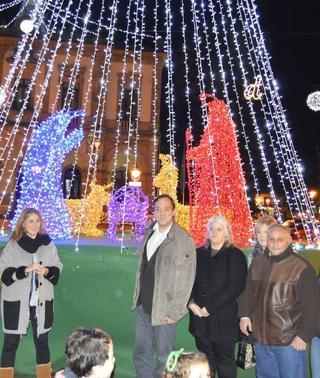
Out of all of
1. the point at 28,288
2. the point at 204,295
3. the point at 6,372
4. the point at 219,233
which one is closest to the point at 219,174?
the point at 219,233

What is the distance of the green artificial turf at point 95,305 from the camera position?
527 cm

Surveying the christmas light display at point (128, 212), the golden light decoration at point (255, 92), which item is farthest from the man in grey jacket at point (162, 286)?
the christmas light display at point (128, 212)

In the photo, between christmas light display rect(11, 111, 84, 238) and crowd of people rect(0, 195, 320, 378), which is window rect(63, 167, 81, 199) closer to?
christmas light display rect(11, 111, 84, 238)

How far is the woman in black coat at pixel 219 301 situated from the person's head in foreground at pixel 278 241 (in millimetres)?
312

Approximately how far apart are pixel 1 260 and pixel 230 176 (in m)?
4.39

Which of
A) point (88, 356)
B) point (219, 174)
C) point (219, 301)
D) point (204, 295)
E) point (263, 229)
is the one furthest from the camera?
point (219, 174)

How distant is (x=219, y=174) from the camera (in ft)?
25.6

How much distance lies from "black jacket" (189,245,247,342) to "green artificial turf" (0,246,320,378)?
3.73 feet

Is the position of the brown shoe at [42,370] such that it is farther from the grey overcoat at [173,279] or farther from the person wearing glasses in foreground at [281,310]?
the person wearing glasses in foreground at [281,310]

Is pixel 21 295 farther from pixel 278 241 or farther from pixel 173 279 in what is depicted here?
pixel 278 241

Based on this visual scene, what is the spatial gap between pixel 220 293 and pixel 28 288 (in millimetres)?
1850

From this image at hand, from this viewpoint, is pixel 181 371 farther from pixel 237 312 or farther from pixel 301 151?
pixel 301 151

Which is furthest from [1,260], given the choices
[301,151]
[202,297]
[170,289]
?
[301,151]

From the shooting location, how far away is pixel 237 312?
4.15 m
